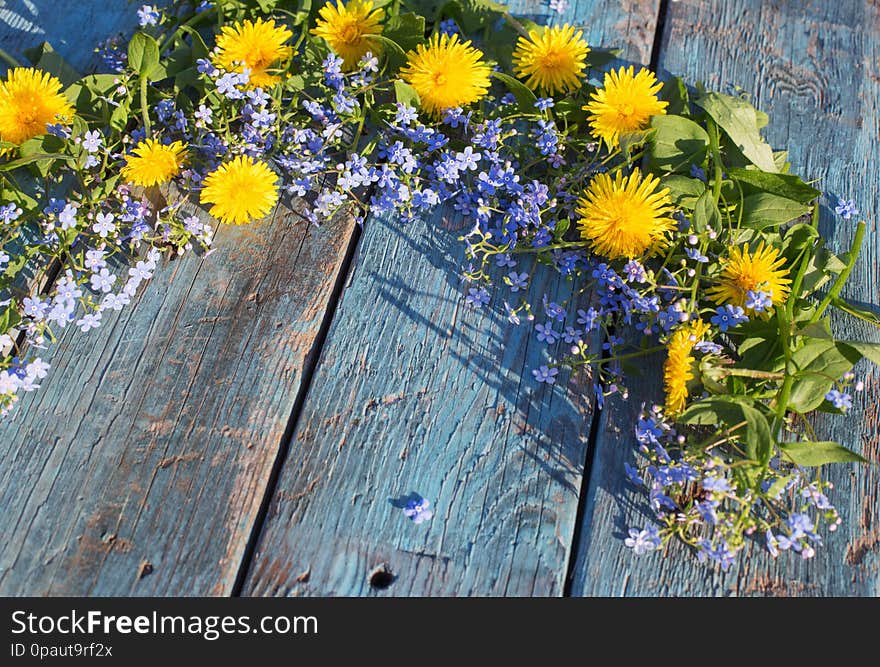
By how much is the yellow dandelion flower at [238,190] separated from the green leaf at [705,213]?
874 mm

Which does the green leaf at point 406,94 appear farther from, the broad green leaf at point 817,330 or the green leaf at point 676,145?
the broad green leaf at point 817,330

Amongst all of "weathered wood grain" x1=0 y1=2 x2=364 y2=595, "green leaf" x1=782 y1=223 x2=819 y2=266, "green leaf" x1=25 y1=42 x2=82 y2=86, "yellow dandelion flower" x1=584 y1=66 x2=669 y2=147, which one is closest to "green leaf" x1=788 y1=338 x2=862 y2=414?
"green leaf" x1=782 y1=223 x2=819 y2=266

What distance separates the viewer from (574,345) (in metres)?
1.76

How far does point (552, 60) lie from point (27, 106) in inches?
45.3

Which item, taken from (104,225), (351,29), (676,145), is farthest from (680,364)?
(104,225)

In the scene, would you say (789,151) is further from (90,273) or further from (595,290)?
(90,273)

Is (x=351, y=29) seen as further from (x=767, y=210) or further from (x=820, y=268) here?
(x=820, y=268)

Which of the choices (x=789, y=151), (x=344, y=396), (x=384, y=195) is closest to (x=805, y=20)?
(x=789, y=151)

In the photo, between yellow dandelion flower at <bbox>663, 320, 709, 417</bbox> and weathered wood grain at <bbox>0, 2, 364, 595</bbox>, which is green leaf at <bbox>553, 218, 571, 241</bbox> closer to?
yellow dandelion flower at <bbox>663, 320, 709, 417</bbox>

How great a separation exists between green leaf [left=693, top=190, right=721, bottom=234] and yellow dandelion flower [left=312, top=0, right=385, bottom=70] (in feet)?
2.71

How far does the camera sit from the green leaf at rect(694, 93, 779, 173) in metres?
1.83

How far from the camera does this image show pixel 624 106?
5.95ft

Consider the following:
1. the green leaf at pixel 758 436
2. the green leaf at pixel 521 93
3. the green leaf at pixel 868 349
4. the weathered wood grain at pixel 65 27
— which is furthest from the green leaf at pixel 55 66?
the green leaf at pixel 868 349

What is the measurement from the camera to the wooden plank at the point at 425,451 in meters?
1.53
